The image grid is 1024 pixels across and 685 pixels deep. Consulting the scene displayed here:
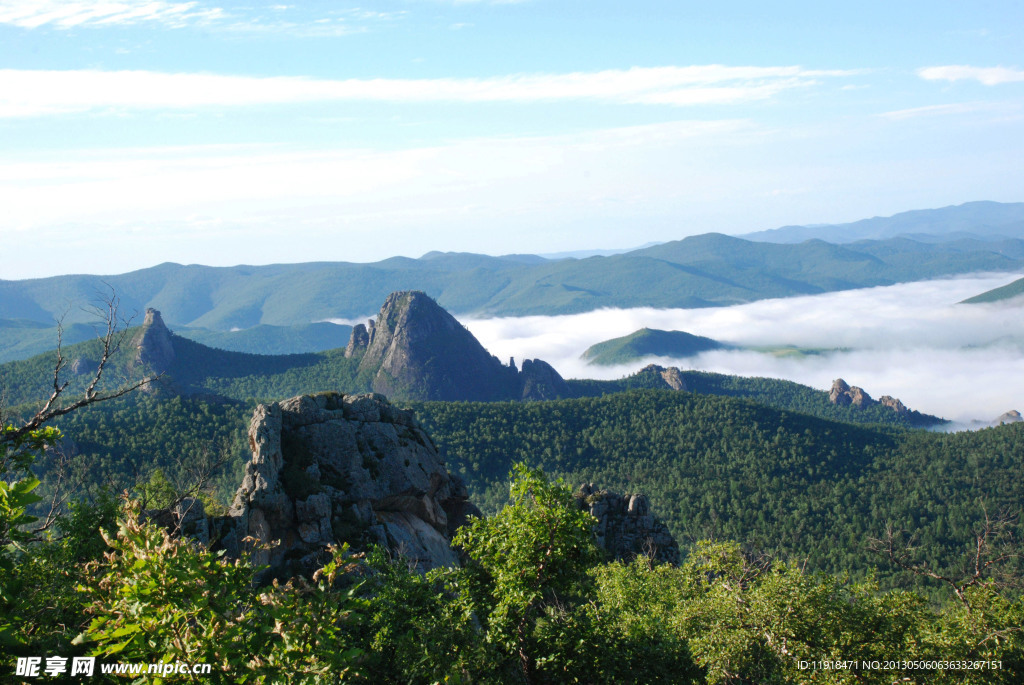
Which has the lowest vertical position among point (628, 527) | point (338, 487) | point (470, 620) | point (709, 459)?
point (709, 459)

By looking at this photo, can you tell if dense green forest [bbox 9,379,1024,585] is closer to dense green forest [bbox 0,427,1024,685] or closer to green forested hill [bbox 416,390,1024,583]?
green forested hill [bbox 416,390,1024,583]

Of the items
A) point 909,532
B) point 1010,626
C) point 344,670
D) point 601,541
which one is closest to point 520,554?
point 344,670

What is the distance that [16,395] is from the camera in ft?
589

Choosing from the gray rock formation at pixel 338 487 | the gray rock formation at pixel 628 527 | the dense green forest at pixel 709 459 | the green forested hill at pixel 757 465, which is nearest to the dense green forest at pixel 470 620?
the gray rock formation at pixel 338 487

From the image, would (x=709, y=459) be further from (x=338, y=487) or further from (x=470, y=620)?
(x=470, y=620)

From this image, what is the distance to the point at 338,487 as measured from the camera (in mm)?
49594

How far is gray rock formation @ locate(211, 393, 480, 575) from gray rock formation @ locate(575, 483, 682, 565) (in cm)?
2820

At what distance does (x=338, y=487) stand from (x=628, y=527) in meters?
45.5

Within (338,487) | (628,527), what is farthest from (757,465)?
(338,487)

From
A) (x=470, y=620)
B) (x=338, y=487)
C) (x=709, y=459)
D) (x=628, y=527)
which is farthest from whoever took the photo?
(x=709, y=459)

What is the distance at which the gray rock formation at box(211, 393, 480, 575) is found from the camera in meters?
44.0

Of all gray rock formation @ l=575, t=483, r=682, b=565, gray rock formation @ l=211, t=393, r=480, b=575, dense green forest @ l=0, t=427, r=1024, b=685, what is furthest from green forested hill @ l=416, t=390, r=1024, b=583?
dense green forest @ l=0, t=427, r=1024, b=685

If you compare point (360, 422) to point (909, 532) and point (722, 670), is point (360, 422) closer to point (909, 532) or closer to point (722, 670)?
point (722, 670)

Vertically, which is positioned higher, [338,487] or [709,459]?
[338,487]
